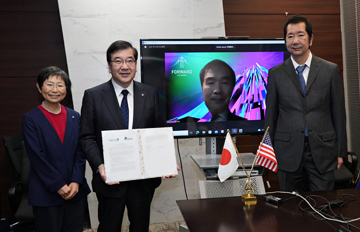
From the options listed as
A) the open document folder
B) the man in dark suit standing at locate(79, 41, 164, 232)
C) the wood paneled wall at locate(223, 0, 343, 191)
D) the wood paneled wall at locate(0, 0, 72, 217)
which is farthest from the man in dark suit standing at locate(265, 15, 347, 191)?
the wood paneled wall at locate(0, 0, 72, 217)

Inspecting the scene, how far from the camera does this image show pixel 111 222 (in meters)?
2.23

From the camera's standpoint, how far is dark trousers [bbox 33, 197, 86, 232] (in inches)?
90.0

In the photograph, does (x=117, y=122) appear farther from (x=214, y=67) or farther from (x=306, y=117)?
(x=306, y=117)

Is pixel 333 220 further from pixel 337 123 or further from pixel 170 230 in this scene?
pixel 170 230

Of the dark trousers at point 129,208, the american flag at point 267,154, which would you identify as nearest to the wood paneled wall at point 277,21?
the american flag at point 267,154

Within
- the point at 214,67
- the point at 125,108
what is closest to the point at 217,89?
the point at 214,67

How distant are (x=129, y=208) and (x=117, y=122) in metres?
0.62

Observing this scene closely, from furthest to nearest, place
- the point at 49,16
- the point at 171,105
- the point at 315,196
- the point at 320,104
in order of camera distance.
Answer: the point at 49,16 → the point at 171,105 → the point at 320,104 → the point at 315,196

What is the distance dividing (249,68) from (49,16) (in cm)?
247

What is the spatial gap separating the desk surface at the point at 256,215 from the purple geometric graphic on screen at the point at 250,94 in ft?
4.25

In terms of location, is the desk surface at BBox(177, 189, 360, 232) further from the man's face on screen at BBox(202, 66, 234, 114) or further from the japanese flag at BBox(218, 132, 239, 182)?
the man's face on screen at BBox(202, 66, 234, 114)

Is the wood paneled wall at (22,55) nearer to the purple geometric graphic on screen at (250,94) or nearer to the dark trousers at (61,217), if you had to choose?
the dark trousers at (61,217)

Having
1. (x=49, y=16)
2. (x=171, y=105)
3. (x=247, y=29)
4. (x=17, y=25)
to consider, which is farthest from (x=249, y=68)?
(x=17, y=25)

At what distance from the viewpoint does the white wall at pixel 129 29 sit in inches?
141
